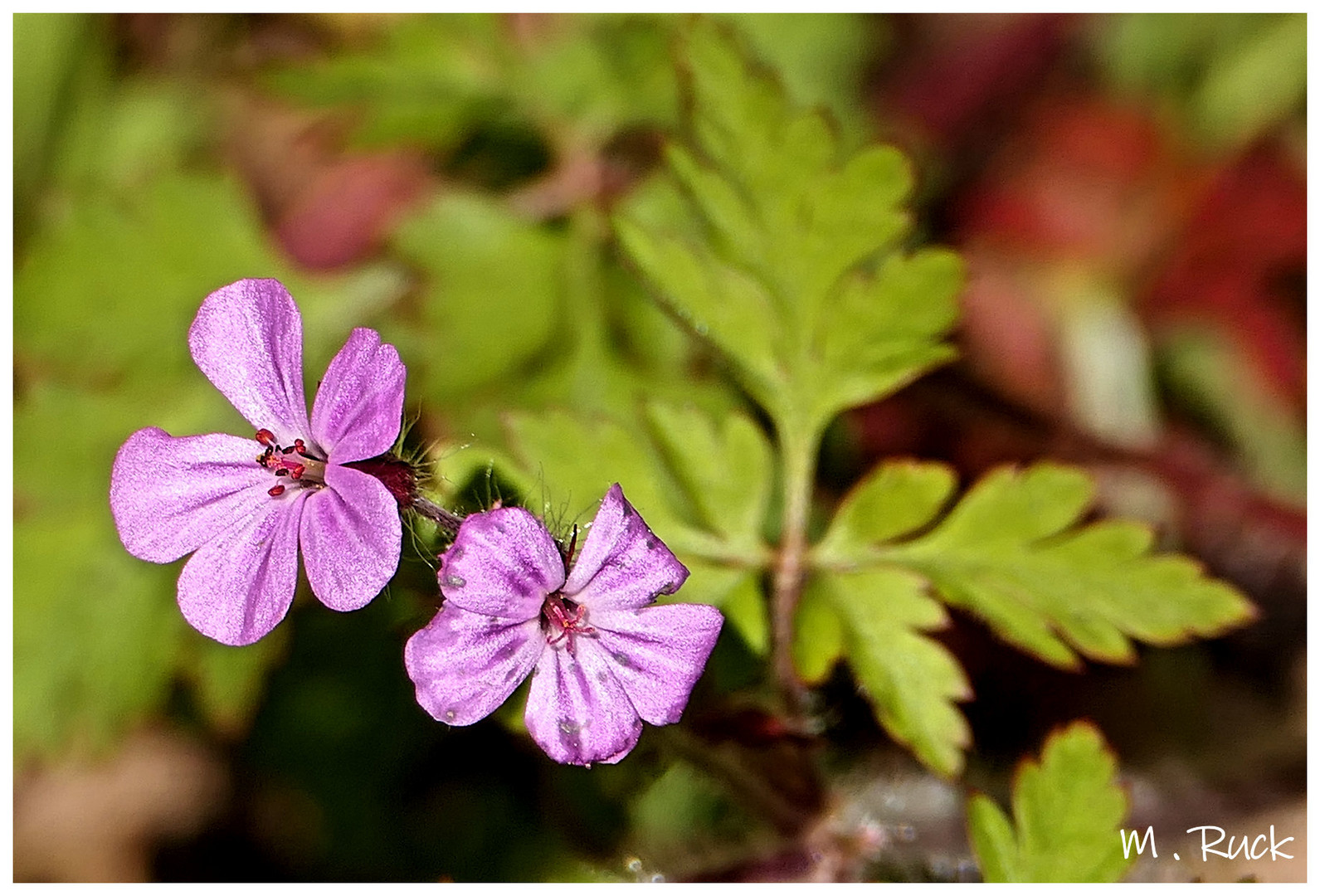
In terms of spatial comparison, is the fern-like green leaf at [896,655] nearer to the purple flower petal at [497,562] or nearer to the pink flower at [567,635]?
the pink flower at [567,635]

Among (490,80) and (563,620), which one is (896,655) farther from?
(490,80)

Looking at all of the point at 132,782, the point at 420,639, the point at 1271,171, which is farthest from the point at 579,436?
the point at 1271,171

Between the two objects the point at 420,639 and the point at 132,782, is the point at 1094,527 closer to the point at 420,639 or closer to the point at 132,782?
the point at 420,639

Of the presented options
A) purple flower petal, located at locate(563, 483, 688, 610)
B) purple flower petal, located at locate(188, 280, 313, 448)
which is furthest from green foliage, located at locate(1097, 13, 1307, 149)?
purple flower petal, located at locate(188, 280, 313, 448)

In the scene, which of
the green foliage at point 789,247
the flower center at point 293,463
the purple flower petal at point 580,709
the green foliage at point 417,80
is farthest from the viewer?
the green foliage at point 417,80

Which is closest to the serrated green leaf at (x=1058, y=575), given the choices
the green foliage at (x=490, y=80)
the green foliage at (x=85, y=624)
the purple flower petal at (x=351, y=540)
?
the purple flower petal at (x=351, y=540)

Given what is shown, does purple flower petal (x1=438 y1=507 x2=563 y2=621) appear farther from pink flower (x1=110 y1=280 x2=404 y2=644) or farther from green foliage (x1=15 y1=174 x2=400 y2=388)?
green foliage (x1=15 y1=174 x2=400 y2=388)

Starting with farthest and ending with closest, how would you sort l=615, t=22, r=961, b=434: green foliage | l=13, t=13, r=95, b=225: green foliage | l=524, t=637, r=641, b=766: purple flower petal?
l=13, t=13, r=95, b=225: green foliage → l=615, t=22, r=961, b=434: green foliage → l=524, t=637, r=641, b=766: purple flower petal
